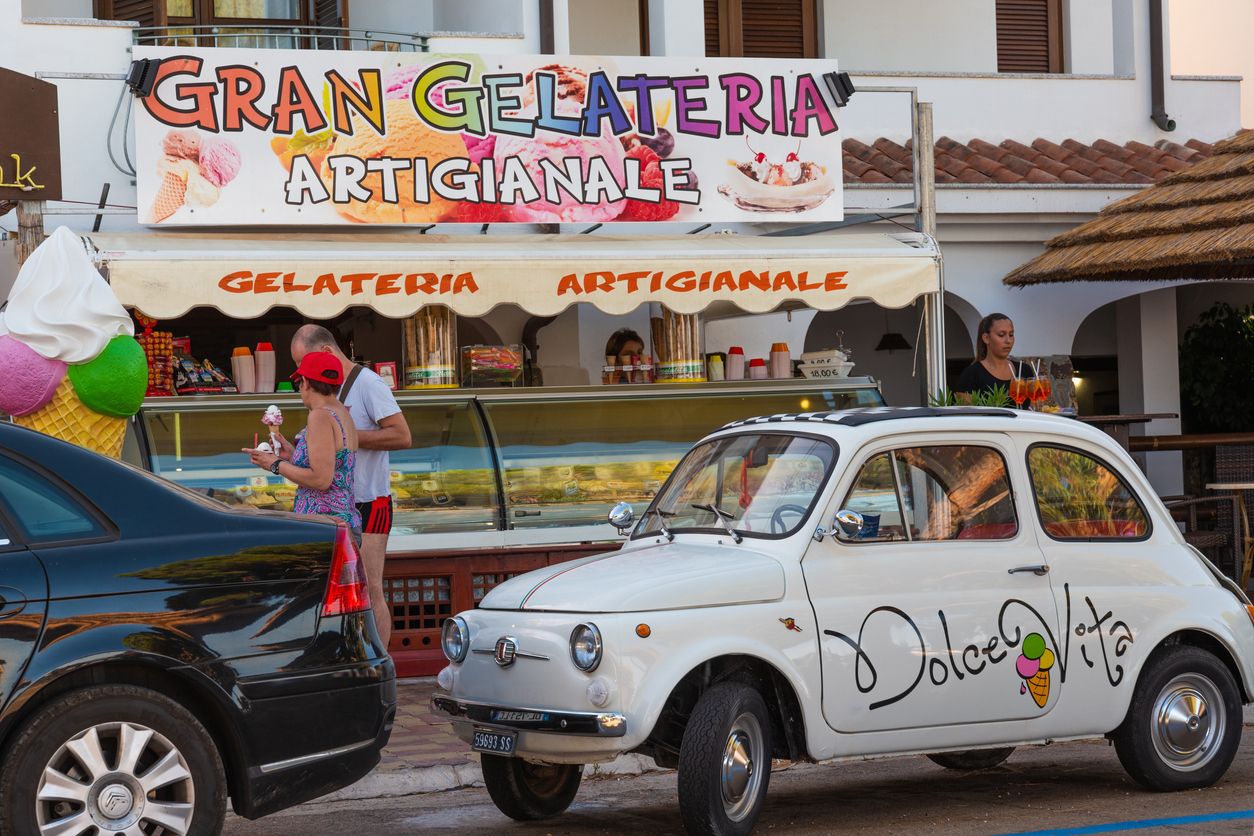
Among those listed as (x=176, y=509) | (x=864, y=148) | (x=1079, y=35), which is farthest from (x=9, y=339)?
(x=1079, y=35)

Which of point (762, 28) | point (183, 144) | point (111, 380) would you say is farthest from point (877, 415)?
point (762, 28)

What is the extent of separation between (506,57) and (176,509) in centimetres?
612

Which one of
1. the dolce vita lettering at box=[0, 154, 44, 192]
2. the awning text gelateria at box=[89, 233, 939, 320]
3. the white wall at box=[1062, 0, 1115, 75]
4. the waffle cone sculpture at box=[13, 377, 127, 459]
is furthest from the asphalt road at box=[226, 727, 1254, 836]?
the white wall at box=[1062, 0, 1115, 75]

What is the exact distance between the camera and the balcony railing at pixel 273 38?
1247 centimetres

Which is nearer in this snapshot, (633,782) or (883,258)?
(633,782)

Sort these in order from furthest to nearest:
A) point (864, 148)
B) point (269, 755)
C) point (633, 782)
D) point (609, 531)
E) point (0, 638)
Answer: point (864, 148), point (609, 531), point (633, 782), point (269, 755), point (0, 638)

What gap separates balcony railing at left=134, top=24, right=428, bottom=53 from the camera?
40.9ft

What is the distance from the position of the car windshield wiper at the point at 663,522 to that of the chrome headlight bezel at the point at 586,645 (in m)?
1.09

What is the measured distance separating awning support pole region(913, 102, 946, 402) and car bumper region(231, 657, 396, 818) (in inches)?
251

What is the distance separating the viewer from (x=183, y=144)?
10430mm

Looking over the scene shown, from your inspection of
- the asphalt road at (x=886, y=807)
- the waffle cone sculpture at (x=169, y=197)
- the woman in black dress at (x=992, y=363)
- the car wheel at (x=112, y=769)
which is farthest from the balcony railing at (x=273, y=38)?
the car wheel at (x=112, y=769)

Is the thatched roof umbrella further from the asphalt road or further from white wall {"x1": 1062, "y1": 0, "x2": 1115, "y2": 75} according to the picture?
the asphalt road

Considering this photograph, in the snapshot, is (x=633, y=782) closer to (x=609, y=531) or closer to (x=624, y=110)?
(x=609, y=531)

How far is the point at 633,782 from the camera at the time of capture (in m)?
8.05
